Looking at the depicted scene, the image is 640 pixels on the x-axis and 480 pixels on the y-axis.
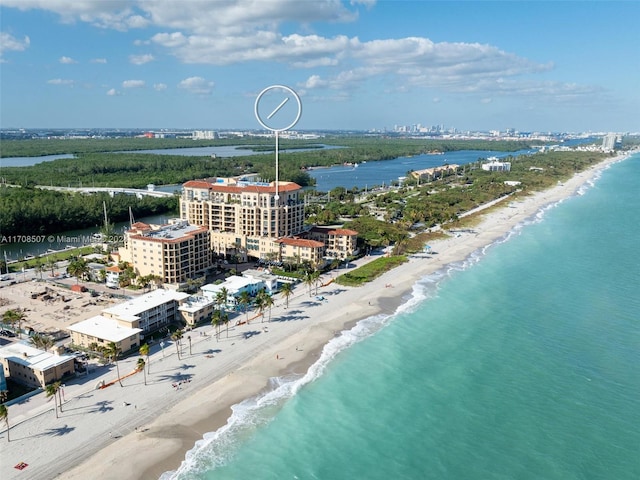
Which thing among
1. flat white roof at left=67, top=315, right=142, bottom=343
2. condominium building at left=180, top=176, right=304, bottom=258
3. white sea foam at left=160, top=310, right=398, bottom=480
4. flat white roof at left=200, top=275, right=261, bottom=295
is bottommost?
white sea foam at left=160, top=310, right=398, bottom=480

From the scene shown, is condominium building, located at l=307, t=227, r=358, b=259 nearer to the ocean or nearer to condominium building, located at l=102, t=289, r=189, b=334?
the ocean

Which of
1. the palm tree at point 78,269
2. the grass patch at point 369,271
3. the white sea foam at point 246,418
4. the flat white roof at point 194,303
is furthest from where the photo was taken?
the grass patch at point 369,271

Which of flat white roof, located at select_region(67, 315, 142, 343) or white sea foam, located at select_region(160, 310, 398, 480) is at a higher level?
flat white roof, located at select_region(67, 315, 142, 343)

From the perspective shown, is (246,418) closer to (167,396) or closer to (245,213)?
(167,396)

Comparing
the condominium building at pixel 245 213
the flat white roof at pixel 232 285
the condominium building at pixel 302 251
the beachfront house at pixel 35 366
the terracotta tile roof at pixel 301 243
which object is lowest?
the beachfront house at pixel 35 366

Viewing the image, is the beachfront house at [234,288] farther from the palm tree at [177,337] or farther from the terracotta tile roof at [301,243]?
the terracotta tile roof at [301,243]

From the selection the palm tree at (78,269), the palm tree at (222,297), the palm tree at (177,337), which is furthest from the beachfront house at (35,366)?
the palm tree at (78,269)

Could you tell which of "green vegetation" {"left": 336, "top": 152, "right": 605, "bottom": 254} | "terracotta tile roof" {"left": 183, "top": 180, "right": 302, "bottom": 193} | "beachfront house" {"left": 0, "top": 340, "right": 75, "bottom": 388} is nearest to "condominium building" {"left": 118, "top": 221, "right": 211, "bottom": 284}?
"terracotta tile roof" {"left": 183, "top": 180, "right": 302, "bottom": 193}

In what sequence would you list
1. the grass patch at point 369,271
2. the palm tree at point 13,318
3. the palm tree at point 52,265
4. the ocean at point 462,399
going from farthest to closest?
the palm tree at point 52,265
the grass patch at point 369,271
the palm tree at point 13,318
the ocean at point 462,399

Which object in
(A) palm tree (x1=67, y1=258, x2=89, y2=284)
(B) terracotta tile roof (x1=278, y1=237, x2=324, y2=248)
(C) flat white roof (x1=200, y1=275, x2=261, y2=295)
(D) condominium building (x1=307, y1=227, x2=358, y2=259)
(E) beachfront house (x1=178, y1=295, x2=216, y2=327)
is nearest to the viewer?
(E) beachfront house (x1=178, y1=295, x2=216, y2=327)
